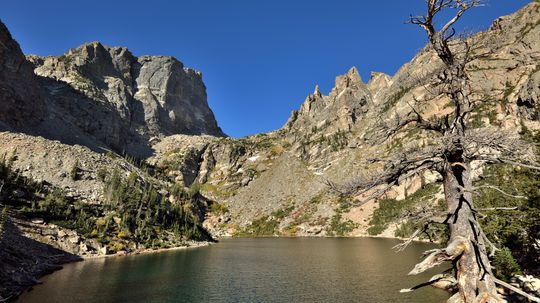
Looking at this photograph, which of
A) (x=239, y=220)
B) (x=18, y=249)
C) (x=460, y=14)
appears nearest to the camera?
(x=460, y=14)

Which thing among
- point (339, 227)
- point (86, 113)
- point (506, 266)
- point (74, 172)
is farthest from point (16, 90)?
point (506, 266)

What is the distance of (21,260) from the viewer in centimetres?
3662

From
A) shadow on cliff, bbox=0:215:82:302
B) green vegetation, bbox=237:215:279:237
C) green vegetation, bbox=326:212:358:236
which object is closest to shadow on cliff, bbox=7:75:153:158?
green vegetation, bbox=237:215:279:237

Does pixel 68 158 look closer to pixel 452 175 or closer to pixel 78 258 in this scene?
pixel 78 258

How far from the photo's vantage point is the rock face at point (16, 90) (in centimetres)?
10773

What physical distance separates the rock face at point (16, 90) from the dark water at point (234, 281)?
8795cm

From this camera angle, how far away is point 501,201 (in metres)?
39.4

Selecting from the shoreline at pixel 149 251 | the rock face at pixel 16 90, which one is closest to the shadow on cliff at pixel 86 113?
the rock face at pixel 16 90

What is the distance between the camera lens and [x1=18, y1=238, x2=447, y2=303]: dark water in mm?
27875

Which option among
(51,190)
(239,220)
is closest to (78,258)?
(51,190)

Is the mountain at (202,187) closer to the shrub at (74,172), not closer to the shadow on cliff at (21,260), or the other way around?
the shrub at (74,172)

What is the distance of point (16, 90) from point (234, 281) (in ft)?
388

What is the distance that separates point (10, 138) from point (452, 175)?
99057 millimetres

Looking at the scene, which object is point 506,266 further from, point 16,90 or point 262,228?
point 16,90
